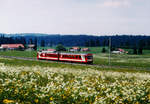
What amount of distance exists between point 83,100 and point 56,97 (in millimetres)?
1129

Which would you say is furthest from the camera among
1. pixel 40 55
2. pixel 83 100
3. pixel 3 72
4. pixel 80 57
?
pixel 40 55

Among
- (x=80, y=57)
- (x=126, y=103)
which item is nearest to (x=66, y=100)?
(x=126, y=103)

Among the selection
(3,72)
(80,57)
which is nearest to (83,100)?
(3,72)

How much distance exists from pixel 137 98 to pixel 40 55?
2243 inches

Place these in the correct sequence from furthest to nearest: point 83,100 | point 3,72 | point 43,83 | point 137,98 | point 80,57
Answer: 1. point 80,57
2. point 3,72
3. point 43,83
4. point 137,98
5. point 83,100

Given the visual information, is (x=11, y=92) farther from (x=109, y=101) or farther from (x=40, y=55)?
(x=40, y=55)

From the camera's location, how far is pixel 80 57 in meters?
52.6

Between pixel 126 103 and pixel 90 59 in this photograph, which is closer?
pixel 126 103

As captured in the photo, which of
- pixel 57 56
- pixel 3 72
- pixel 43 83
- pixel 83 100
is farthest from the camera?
pixel 57 56

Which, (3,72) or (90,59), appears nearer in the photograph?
(3,72)

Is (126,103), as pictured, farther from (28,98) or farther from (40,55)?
(40,55)

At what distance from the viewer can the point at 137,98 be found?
9.09m

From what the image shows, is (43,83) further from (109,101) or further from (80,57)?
(80,57)

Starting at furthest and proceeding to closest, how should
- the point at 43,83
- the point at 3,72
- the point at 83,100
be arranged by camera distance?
the point at 3,72 → the point at 43,83 → the point at 83,100
